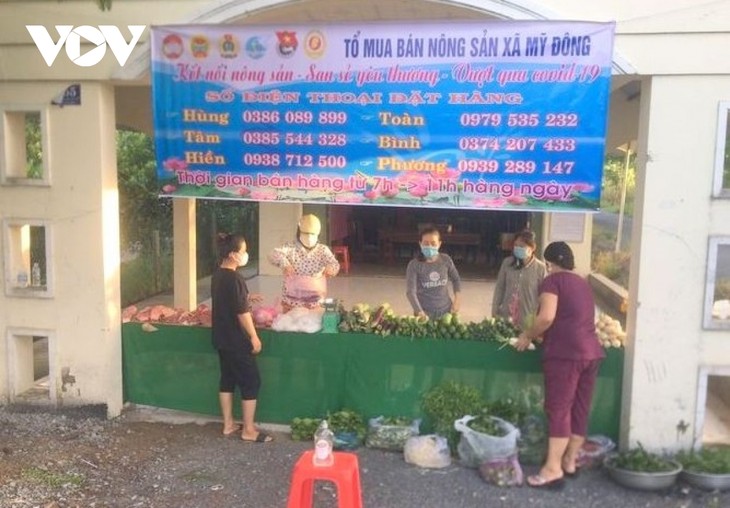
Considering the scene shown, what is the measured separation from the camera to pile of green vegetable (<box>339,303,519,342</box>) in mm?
4785

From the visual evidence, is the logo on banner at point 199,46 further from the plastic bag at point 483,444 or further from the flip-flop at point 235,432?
the plastic bag at point 483,444

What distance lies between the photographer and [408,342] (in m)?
4.80

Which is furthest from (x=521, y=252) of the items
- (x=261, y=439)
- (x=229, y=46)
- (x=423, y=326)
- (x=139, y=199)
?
(x=139, y=199)

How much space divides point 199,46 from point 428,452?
3370 millimetres

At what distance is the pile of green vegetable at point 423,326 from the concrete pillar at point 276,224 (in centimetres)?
774

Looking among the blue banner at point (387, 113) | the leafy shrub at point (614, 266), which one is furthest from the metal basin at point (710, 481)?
the leafy shrub at point (614, 266)

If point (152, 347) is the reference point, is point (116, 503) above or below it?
below

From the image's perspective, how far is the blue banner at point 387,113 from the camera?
441cm

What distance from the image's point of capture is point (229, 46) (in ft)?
15.6

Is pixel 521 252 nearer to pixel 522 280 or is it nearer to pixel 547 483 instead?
pixel 522 280

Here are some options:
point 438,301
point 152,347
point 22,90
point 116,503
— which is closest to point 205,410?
point 152,347

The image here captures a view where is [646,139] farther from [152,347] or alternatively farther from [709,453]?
[152,347]

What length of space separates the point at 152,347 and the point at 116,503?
5.11 ft

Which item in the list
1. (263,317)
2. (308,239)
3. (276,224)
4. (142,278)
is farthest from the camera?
(276,224)
